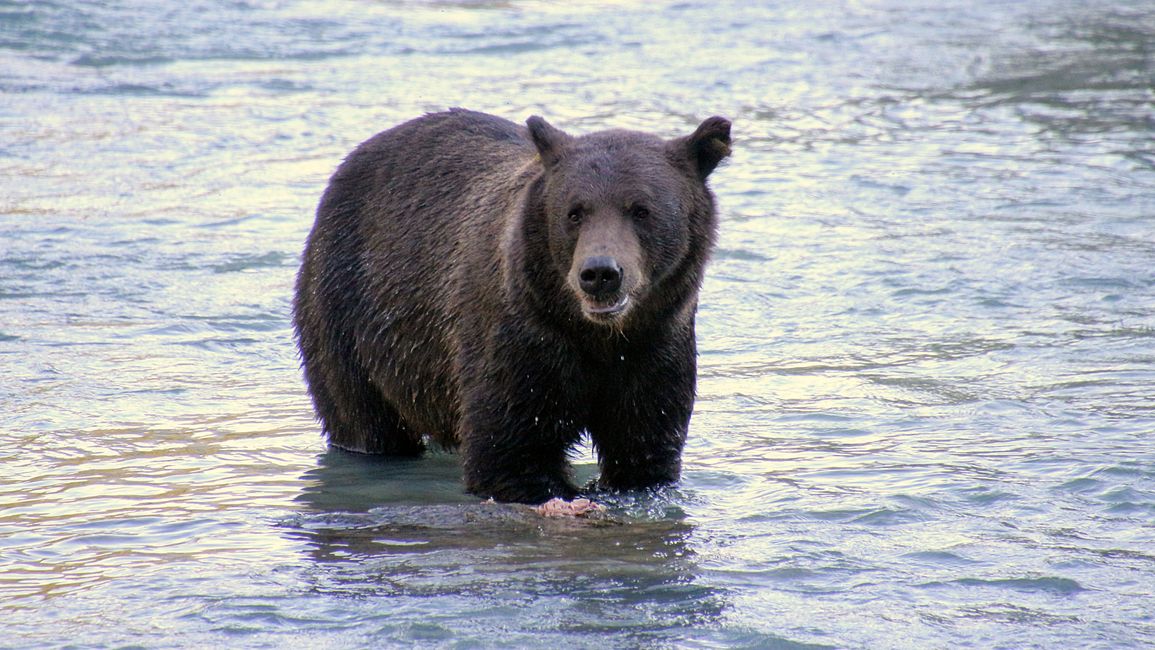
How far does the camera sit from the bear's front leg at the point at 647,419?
6543 mm

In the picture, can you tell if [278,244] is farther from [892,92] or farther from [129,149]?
[892,92]

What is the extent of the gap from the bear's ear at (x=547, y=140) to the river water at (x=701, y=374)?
145 cm

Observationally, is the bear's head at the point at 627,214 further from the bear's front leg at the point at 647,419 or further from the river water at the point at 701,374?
the river water at the point at 701,374

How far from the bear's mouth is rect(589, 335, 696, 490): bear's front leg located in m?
0.50

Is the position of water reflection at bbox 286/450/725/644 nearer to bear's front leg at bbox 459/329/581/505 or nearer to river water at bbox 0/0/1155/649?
river water at bbox 0/0/1155/649

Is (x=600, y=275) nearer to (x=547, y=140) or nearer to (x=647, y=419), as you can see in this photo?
(x=547, y=140)

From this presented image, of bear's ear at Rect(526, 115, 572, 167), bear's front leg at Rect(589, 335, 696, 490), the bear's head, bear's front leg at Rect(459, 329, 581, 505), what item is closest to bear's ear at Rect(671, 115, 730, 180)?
the bear's head

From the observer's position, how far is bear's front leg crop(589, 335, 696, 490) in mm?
6543

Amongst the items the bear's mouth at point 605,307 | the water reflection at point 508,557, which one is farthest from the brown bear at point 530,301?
the water reflection at point 508,557

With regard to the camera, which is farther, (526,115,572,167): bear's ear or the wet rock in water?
the wet rock in water

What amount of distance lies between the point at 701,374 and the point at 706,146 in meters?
2.66

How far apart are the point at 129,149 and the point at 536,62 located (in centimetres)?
631

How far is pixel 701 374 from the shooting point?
8.96 meters

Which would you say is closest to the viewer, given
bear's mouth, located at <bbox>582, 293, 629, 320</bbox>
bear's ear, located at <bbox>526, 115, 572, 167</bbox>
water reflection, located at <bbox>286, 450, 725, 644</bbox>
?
water reflection, located at <bbox>286, 450, 725, 644</bbox>
